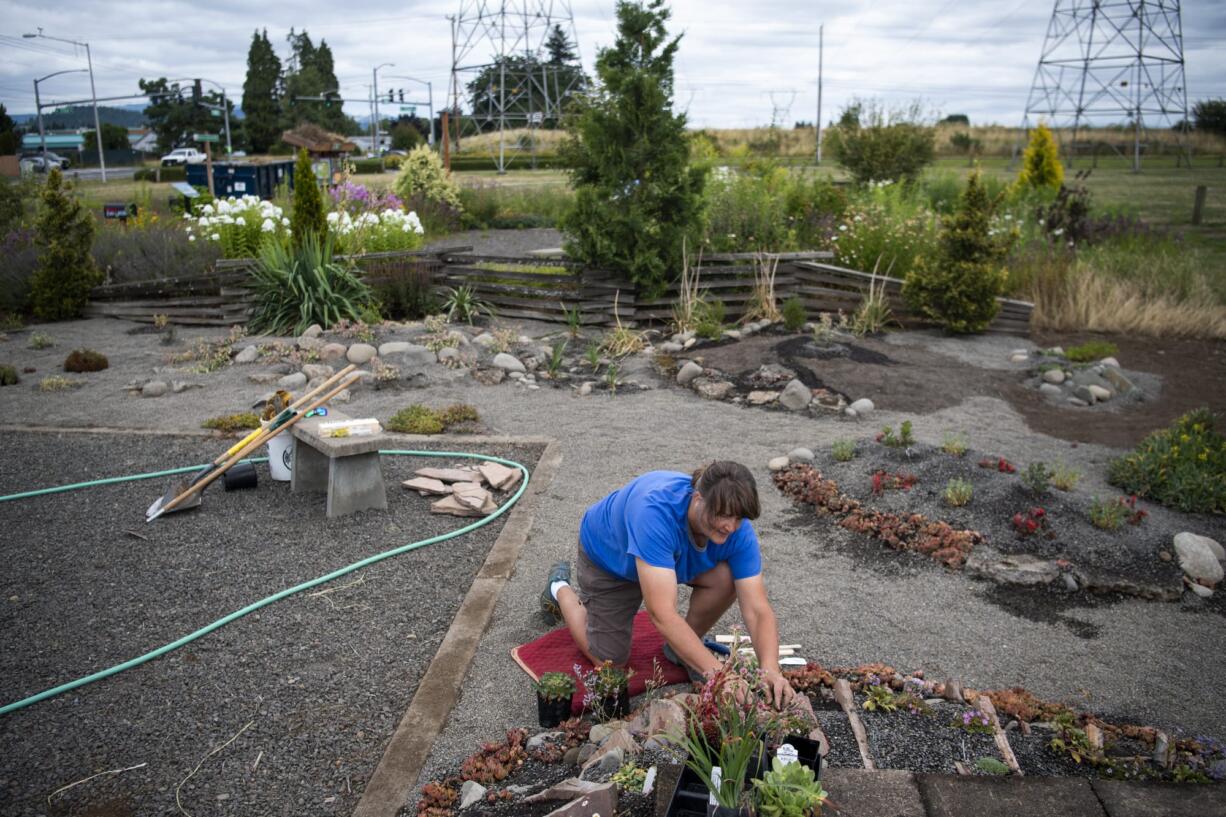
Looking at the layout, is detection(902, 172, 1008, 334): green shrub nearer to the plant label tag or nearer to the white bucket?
the white bucket

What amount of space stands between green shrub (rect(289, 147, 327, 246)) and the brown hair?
8371 millimetres

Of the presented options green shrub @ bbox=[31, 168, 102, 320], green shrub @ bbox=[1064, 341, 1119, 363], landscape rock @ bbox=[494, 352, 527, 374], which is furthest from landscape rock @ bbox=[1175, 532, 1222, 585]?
green shrub @ bbox=[31, 168, 102, 320]

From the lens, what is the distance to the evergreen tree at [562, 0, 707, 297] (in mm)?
9945

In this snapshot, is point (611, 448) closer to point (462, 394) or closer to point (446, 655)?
point (462, 394)

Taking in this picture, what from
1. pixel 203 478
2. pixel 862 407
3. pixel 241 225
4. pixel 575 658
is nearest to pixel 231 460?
pixel 203 478

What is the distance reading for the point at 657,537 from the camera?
335 cm

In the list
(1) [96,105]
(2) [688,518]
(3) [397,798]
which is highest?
(1) [96,105]

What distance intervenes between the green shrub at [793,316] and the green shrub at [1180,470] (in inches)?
164

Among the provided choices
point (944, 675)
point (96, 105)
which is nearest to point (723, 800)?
point (944, 675)

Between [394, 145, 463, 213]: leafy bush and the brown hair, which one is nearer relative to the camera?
the brown hair

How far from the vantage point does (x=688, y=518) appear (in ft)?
11.2

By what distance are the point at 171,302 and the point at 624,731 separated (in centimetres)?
1027

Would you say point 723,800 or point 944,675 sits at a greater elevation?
point 723,800

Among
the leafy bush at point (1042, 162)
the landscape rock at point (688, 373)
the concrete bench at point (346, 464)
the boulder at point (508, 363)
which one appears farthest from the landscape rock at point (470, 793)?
the leafy bush at point (1042, 162)
